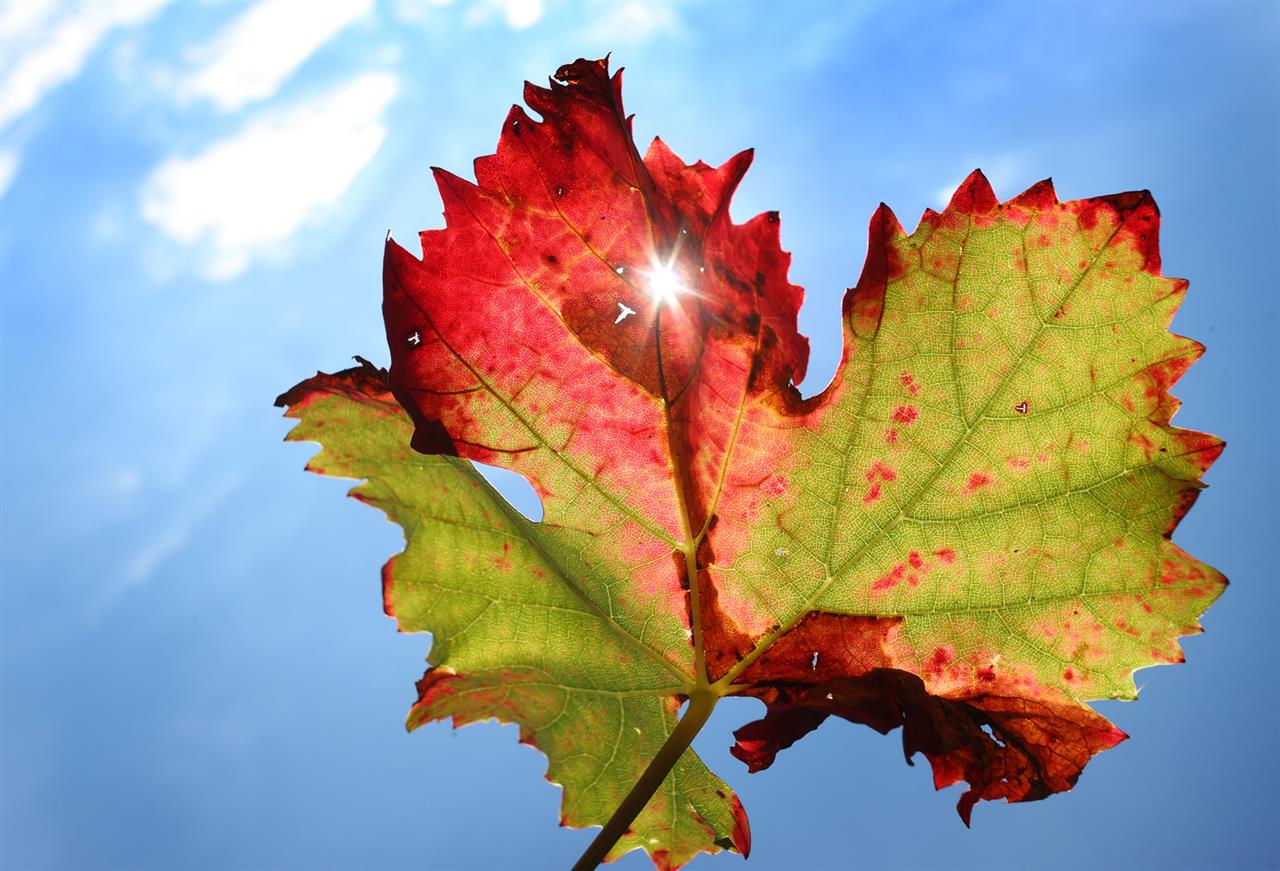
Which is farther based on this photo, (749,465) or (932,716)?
(749,465)

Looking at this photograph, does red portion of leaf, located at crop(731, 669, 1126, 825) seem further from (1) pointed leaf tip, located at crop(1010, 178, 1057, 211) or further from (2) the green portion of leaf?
(1) pointed leaf tip, located at crop(1010, 178, 1057, 211)

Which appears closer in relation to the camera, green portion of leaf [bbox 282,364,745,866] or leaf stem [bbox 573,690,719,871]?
leaf stem [bbox 573,690,719,871]

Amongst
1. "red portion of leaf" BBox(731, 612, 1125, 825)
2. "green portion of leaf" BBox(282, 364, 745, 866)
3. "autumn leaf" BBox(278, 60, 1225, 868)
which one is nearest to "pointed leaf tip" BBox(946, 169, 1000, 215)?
"autumn leaf" BBox(278, 60, 1225, 868)

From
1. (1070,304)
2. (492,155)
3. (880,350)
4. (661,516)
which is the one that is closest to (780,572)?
(661,516)

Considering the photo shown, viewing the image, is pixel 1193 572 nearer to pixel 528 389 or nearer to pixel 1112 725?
pixel 1112 725

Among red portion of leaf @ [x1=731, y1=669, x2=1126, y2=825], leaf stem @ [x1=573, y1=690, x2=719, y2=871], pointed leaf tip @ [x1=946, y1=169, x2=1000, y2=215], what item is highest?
pointed leaf tip @ [x1=946, y1=169, x2=1000, y2=215]

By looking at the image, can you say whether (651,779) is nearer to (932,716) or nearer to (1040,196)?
(932,716)

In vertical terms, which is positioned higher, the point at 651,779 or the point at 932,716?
the point at 932,716

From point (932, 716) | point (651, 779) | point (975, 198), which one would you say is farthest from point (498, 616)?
point (975, 198)
